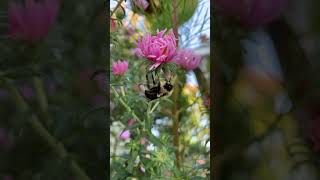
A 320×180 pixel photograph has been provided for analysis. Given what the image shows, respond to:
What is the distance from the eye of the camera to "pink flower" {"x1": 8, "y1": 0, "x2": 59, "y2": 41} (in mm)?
658

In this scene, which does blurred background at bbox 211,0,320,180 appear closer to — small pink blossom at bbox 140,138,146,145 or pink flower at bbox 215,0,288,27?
pink flower at bbox 215,0,288,27

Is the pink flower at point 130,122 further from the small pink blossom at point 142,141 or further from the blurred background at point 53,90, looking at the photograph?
the blurred background at point 53,90

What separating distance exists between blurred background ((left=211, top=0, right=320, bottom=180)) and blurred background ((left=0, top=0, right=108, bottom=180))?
192 mm

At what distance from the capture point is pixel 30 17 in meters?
0.66

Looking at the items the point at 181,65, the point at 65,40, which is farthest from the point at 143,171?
the point at 65,40

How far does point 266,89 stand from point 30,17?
36 centimetres

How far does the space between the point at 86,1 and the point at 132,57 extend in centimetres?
60

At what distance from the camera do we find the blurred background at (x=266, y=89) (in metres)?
0.60

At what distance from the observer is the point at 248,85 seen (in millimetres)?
621

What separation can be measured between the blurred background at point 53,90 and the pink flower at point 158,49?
0.13 metres

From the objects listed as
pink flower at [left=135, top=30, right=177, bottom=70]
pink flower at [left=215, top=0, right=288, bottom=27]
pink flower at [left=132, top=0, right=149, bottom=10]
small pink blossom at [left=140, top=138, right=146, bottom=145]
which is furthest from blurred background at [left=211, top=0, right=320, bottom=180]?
pink flower at [left=132, top=0, right=149, bottom=10]

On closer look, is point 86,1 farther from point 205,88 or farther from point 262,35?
point 205,88

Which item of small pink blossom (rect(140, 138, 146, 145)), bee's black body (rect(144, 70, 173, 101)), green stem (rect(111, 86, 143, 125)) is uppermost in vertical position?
bee's black body (rect(144, 70, 173, 101))

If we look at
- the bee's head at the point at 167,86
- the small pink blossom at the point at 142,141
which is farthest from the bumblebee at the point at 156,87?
the small pink blossom at the point at 142,141
